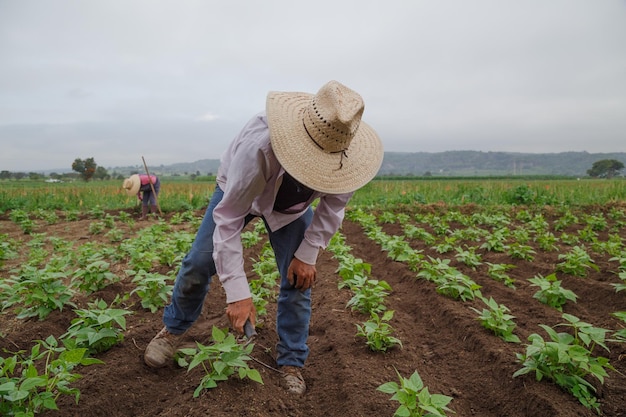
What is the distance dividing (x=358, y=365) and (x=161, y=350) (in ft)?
3.84

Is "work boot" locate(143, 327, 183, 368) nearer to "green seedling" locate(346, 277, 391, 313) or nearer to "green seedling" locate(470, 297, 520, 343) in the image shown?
"green seedling" locate(346, 277, 391, 313)

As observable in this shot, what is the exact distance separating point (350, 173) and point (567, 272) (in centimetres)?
363

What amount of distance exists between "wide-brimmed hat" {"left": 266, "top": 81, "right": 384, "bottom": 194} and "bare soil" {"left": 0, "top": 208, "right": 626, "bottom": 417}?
113 centimetres

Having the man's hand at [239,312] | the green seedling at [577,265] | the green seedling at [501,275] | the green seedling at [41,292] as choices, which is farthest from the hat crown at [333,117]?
the green seedling at [577,265]

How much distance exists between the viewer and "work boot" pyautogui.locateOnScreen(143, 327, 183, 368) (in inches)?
95.7

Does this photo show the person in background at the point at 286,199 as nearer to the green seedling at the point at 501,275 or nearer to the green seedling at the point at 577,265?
the green seedling at the point at 501,275

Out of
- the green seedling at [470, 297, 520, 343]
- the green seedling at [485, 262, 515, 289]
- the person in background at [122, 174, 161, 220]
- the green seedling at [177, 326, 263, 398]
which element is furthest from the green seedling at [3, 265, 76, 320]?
the person in background at [122, 174, 161, 220]

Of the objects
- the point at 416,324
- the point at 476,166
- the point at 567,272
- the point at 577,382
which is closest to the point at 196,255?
the point at 416,324

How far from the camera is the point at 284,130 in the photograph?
1848 millimetres

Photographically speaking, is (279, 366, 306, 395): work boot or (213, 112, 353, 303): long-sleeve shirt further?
(279, 366, 306, 395): work boot

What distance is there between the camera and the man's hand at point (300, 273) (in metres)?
2.30

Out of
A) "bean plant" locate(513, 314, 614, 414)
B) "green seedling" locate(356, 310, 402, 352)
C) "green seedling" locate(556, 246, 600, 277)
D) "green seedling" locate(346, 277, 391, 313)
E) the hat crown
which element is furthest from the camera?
"green seedling" locate(556, 246, 600, 277)

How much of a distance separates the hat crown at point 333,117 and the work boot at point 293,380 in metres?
1.31

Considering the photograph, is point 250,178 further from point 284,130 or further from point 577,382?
point 577,382
